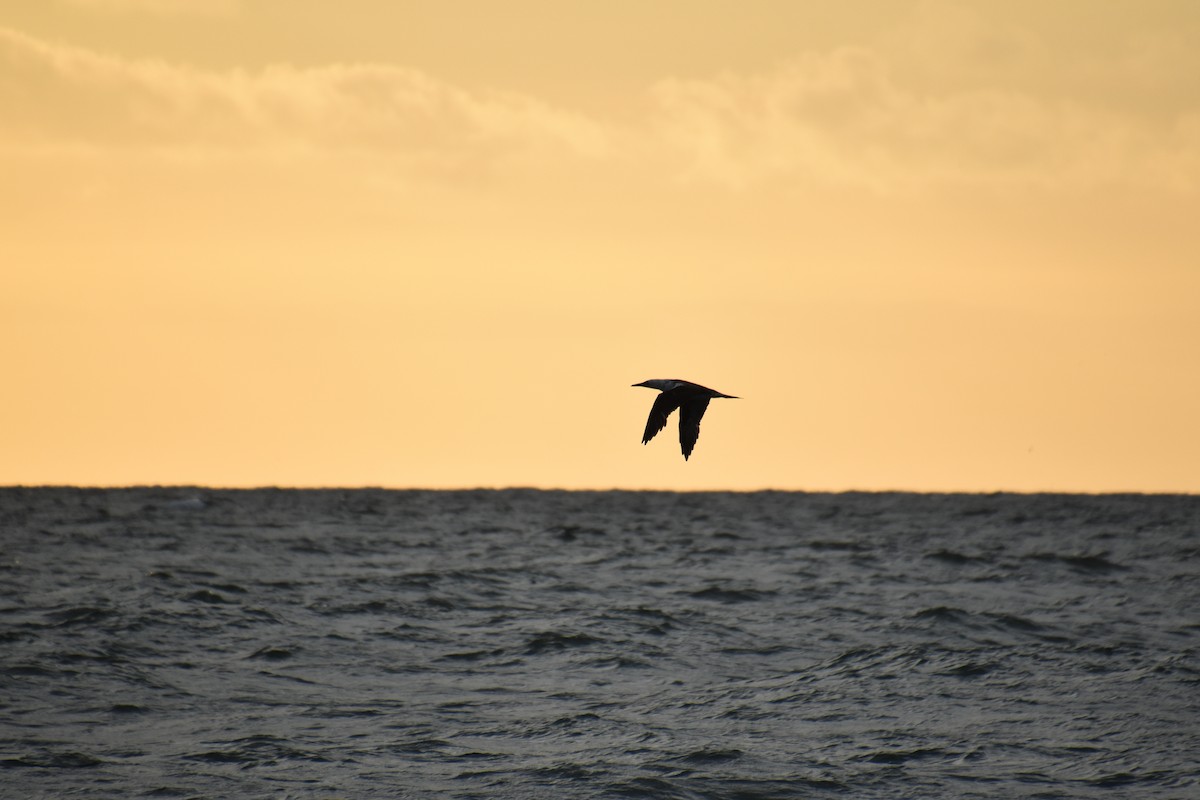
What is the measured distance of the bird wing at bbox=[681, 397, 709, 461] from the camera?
50.2 feet

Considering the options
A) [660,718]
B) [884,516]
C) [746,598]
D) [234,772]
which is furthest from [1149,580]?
[884,516]

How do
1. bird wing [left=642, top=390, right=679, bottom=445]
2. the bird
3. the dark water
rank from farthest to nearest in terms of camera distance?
1. the dark water
2. bird wing [left=642, top=390, right=679, bottom=445]
3. the bird

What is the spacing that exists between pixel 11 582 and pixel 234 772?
2032 centimetres

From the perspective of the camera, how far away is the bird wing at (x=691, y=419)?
1530 centimetres

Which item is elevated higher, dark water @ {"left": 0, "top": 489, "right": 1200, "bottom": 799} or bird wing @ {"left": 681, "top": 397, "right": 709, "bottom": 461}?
bird wing @ {"left": 681, "top": 397, "right": 709, "bottom": 461}

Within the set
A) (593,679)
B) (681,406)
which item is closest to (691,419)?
(681,406)

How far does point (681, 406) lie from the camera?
15.8 m

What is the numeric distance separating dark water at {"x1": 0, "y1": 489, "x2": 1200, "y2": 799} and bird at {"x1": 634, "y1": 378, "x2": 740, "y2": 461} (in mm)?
3967

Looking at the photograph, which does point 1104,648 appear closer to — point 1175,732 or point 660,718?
point 1175,732

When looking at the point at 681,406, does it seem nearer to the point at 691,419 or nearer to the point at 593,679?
the point at 691,419

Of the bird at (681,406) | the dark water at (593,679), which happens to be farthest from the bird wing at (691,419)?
the dark water at (593,679)

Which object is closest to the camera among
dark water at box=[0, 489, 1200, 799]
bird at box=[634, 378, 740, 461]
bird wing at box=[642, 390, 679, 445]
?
bird at box=[634, 378, 740, 461]

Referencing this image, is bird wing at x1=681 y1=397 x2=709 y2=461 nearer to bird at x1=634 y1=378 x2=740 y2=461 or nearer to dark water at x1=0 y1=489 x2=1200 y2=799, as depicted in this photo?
bird at x1=634 y1=378 x2=740 y2=461

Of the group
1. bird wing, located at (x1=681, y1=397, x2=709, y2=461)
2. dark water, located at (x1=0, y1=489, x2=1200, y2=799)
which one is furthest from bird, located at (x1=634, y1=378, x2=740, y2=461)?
dark water, located at (x1=0, y1=489, x2=1200, y2=799)
